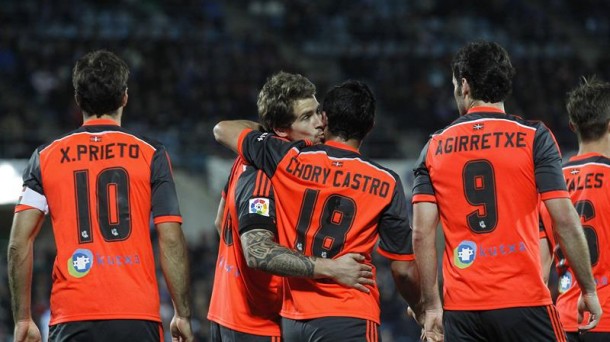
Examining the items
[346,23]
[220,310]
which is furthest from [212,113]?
[220,310]

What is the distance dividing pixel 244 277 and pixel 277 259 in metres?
0.55

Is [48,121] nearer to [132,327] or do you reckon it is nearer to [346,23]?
[346,23]

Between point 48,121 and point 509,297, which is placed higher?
point 48,121

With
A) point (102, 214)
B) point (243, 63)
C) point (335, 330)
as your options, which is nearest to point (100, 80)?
point (102, 214)

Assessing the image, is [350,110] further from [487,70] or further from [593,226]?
[593,226]

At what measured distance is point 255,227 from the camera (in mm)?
5273

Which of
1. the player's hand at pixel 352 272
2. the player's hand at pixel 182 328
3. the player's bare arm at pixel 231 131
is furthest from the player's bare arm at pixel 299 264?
the player's bare arm at pixel 231 131

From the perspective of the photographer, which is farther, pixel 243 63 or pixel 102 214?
pixel 243 63

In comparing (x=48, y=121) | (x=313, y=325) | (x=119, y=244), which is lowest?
(x=313, y=325)

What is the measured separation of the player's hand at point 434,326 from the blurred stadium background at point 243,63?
967 cm

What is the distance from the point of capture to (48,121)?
1956 centimetres

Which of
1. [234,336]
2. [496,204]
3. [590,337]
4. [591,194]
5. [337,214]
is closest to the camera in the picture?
[337,214]

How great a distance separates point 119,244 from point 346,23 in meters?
19.9

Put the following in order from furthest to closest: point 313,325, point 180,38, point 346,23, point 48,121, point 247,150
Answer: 1. point 346,23
2. point 180,38
3. point 48,121
4. point 247,150
5. point 313,325
